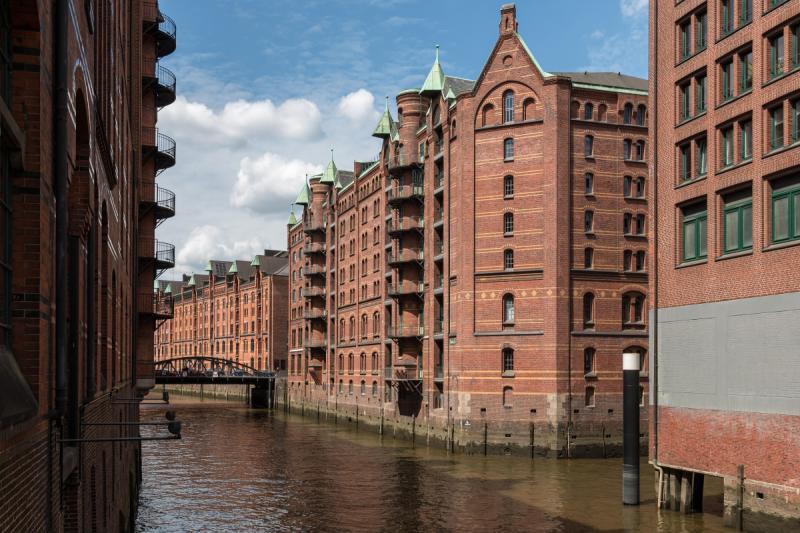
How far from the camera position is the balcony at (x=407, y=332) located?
60469mm

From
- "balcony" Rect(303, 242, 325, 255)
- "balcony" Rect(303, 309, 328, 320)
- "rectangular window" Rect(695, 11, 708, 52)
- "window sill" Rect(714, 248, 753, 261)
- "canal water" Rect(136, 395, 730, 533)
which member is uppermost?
"rectangular window" Rect(695, 11, 708, 52)

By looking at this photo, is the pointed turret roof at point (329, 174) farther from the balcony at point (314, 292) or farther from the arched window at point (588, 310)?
the arched window at point (588, 310)

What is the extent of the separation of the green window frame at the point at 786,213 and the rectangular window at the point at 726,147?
2713 millimetres

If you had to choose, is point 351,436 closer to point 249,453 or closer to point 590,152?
point 249,453

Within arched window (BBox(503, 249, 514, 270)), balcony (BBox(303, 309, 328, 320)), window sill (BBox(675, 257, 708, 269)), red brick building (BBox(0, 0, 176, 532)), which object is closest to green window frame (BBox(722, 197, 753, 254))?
window sill (BBox(675, 257, 708, 269))

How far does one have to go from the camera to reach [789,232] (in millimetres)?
25141

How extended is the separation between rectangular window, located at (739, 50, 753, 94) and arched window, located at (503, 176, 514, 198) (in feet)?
77.2

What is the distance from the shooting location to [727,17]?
96.3 feet

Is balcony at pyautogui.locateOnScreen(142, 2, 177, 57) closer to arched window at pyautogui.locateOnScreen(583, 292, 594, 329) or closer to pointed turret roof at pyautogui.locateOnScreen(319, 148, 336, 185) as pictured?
arched window at pyautogui.locateOnScreen(583, 292, 594, 329)

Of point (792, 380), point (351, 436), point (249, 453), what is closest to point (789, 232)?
point (792, 380)

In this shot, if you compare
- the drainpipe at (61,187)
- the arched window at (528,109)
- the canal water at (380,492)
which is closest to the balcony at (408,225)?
the arched window at (528,109)

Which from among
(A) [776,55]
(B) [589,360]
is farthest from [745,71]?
(B) [589,360]

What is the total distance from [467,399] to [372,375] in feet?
62.5

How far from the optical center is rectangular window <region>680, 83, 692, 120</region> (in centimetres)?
3127
